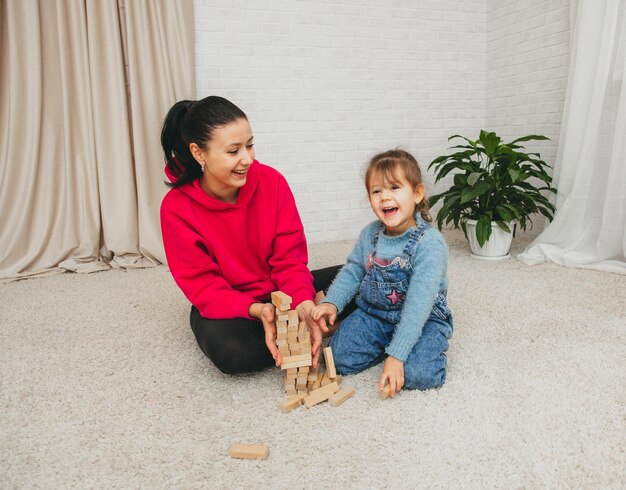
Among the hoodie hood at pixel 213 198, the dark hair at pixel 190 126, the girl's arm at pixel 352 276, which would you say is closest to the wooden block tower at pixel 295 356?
the girl's arm at pixel 352 276

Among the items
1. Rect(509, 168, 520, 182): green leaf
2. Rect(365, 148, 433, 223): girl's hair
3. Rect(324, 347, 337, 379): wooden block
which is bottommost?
Rect(324, 347, 337, 379): wooden block

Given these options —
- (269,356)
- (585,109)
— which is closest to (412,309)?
(269,356)

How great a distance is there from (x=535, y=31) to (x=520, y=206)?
3.85 ft

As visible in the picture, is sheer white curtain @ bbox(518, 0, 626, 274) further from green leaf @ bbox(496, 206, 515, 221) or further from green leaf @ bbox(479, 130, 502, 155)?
green leaf @ bbox(479, 130, 502, 155)

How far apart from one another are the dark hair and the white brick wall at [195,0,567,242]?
1.47 metres

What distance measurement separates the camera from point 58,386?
4.52 feet

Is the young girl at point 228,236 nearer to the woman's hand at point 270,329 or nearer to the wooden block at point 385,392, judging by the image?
the woman's hand at point 270,329

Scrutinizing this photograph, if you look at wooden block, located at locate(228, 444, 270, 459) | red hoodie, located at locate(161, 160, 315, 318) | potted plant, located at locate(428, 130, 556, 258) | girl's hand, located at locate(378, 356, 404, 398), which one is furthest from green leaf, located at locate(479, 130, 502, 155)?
wooden block, located at locate(228, 444, 270, 459)

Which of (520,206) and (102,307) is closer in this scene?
(102,307)

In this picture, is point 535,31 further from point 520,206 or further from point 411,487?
point 411,487

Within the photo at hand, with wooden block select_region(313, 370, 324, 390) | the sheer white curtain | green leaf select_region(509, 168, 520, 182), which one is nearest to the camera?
wooden block select_region(313, 370, 324, 390)

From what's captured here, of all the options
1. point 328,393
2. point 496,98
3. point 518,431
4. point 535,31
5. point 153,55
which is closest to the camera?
point 518,431

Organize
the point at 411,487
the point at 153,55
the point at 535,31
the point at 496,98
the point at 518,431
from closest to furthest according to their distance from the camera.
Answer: the point at 411,487, the point at 518,431, the point at 153,55, the point at 535,31, the point at 496,98

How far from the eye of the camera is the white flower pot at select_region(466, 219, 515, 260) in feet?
8.47
